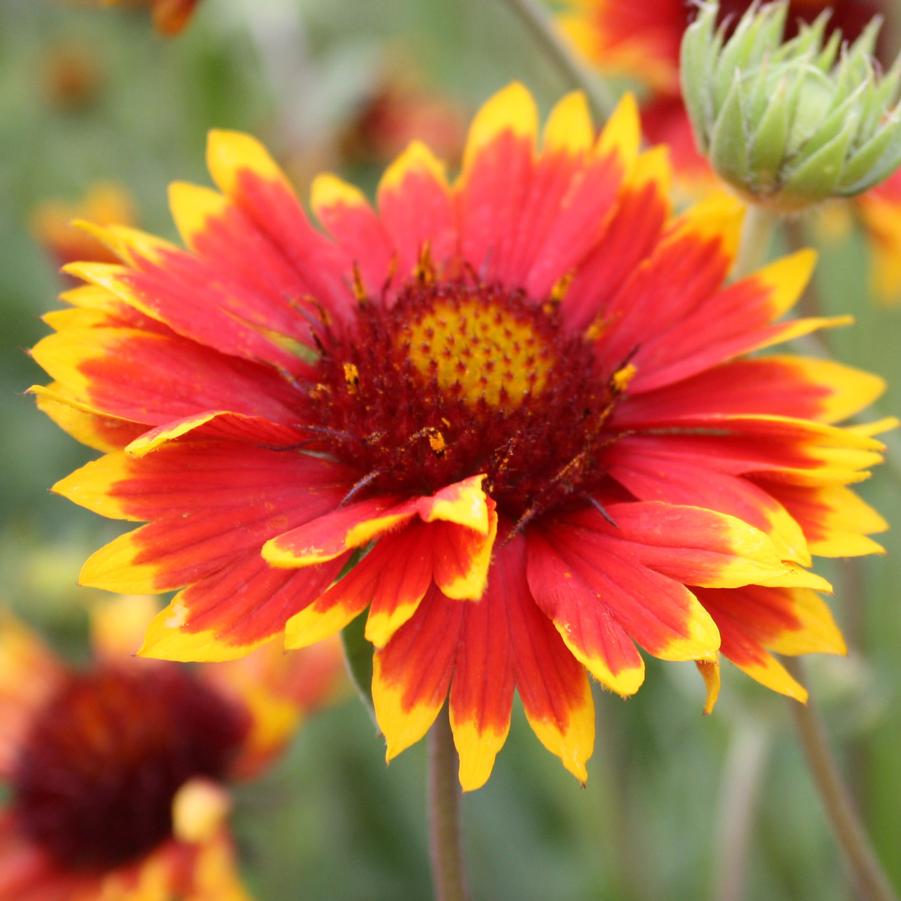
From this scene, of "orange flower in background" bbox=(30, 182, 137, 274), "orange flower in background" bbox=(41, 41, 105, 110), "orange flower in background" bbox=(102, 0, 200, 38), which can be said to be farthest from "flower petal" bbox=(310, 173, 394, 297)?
"orange flower in background" bbox=(41, 41, 105, 110)

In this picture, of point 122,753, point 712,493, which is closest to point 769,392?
point 712,493

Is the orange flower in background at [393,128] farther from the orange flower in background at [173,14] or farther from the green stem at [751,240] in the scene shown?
the green stem at [751,240]

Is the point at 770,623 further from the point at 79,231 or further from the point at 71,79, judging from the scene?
the point at 71,79

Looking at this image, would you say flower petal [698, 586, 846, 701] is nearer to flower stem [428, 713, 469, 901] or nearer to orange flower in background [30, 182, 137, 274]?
flower stem [428, 713, 469, 901]

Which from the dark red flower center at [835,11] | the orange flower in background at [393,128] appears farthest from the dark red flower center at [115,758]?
the orange flower in background at [393,128]

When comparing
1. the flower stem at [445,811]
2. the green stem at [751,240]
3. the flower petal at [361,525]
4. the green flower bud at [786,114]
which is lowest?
the flower stem at [445,811]

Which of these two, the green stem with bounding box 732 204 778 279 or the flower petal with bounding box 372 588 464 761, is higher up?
the green stem with bounding box 732 204 778 279
